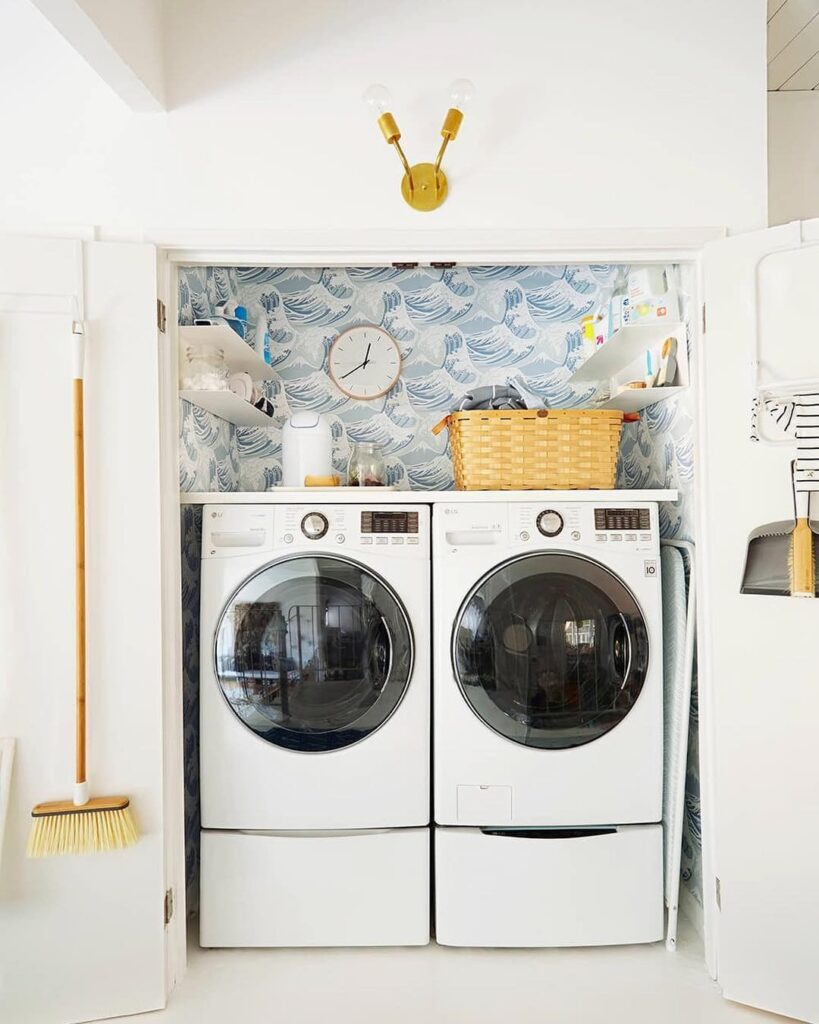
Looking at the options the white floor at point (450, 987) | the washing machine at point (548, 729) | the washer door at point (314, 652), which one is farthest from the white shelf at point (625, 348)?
the white floor at point (450, 987)

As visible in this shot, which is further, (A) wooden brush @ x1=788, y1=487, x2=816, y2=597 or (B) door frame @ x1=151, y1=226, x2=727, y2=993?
(B) door frame @ x1=151, y1=226, x2=727, y2=993

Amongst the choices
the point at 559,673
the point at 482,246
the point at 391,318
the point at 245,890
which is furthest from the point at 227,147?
the point at 245,890

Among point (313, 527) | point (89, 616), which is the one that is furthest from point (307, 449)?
point (89, 616)

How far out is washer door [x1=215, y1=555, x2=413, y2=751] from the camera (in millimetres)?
2074

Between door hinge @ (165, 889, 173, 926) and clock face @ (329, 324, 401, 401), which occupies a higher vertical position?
clock face @ (329, 324, 401, 401)

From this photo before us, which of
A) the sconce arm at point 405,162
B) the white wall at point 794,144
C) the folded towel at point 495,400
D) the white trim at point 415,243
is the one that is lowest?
the folded towel at point 495,400

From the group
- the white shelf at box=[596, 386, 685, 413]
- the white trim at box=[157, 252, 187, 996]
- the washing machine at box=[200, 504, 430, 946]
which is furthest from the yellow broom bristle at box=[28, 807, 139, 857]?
the white shelf at box=[596, 386, 685, 413]

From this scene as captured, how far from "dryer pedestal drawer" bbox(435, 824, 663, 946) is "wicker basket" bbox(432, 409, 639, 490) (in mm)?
1015

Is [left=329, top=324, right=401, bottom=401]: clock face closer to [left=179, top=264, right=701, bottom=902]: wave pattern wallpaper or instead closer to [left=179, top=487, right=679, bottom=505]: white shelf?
[left=179, top=264, right=701, bottom=902]: wave pattern wallpaper

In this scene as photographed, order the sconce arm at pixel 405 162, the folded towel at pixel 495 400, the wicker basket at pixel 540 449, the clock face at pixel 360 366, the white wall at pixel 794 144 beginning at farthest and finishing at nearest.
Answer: the clock face at pixel 360 366 < the white wall at pixel 794 144 < the folded towel at pixel 495 400 < the wicker basket at pixel 540 449 < the sconce arm at pixel 405 162

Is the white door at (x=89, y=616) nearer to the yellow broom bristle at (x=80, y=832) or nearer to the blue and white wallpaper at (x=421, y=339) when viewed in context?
the yellow broom bristle at (x=80, y=832)

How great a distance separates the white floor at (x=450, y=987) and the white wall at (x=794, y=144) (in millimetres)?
Answer: 2436

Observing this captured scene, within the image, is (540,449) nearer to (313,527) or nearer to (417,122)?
(313,527)

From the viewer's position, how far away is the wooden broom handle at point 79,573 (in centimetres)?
175
